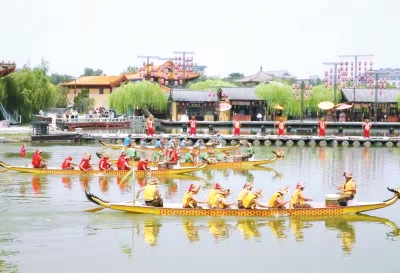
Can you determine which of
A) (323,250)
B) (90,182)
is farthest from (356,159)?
(323,250)

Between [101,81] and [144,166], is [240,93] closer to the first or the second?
[101,81]

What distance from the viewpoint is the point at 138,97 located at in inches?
2462

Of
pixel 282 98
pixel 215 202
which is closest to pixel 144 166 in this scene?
pixel 215 202

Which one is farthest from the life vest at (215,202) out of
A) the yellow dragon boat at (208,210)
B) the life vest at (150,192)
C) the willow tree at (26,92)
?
the willow tree at (26,92)

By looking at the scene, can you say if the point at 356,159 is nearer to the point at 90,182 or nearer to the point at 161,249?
the point at 90,182

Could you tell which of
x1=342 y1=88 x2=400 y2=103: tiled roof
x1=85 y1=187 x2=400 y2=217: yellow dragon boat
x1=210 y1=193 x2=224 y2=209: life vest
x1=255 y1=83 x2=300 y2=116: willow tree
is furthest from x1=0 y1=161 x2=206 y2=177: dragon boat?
x1=342 y1=88 x2=400 y2=103: tiled roof

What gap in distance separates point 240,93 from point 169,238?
48122 mm

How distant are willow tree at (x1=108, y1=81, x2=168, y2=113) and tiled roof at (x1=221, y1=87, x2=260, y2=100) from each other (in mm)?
5988

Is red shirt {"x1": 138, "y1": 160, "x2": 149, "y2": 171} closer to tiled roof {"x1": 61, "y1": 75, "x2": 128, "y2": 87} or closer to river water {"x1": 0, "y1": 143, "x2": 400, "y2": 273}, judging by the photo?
river water {"x1": 0, "y1": 143, "x2": 400, "y2": 273}

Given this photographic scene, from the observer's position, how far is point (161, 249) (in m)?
17.7

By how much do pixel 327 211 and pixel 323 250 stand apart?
262cm

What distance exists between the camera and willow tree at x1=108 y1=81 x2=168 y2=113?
62.5 meters

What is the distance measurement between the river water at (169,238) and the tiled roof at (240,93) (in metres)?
39.3

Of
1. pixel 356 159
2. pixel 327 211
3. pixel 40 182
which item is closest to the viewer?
pixel 327 211
